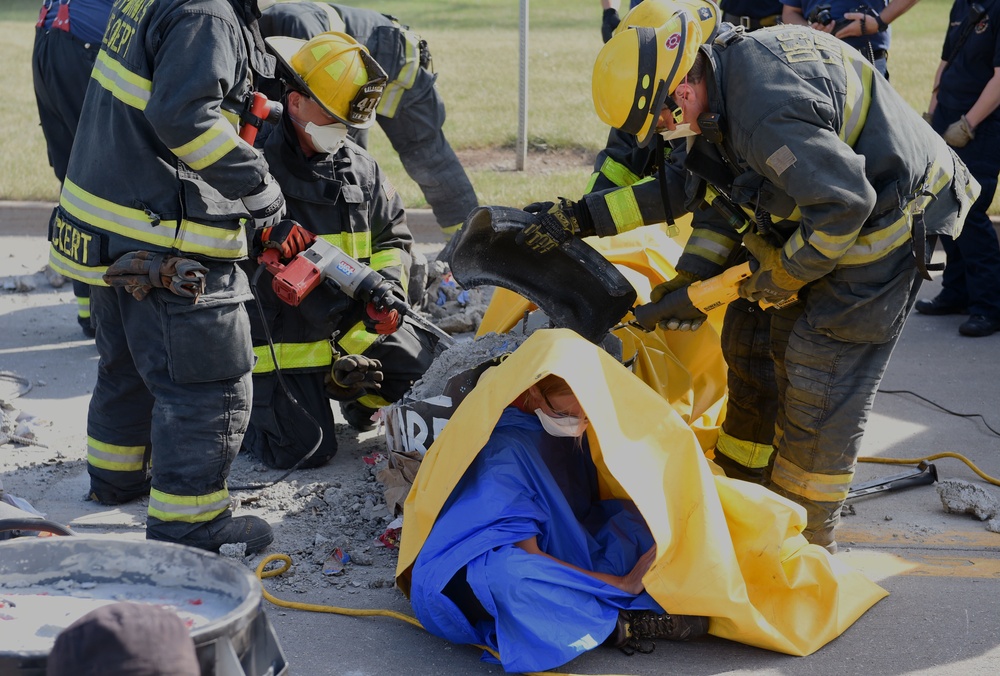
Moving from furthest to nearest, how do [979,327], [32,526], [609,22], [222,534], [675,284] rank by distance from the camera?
[609,22], [979,327], [675,284], [222,534], [32,526]

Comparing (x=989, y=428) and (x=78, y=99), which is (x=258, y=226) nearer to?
(x=78, y=99)

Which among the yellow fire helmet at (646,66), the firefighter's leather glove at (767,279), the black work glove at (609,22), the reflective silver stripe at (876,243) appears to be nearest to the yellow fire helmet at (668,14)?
the yellow fire helmet at (646,66)

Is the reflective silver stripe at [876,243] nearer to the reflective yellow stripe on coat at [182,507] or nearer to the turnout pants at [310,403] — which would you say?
Answer: the turnout pants at [310,403]

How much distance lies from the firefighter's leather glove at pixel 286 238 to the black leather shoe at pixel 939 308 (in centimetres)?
396

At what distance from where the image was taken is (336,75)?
13.5 feet

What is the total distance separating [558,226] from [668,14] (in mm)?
1099

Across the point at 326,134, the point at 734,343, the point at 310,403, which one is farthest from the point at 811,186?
the point at 310,403

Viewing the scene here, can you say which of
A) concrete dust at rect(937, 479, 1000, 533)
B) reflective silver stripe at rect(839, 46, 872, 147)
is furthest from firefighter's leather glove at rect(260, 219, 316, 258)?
concrete dust at rect(937, 479, 1000, 533)

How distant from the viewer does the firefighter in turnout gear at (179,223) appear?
3369 mm

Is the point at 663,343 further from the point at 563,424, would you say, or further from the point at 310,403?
the point at 310,403

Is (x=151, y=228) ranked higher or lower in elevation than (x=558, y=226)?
higher

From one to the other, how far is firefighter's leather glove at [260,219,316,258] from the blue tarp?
48.7 inches

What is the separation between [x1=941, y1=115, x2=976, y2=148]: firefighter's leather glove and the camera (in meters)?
5.79

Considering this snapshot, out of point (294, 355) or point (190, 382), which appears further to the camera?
point (294, 355)
